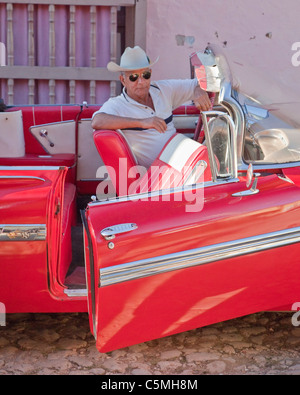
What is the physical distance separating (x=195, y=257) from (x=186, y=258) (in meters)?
0.04

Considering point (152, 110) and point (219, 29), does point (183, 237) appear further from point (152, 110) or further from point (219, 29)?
point (219, 29)

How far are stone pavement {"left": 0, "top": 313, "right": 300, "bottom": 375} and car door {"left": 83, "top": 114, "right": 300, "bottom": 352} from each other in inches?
12.3

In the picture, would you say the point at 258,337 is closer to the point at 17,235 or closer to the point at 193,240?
the point at 193,240

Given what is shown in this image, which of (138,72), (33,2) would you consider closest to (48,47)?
(33,2)

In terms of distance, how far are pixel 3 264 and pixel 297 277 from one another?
1.28 m

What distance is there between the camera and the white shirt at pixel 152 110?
3873 millimetres

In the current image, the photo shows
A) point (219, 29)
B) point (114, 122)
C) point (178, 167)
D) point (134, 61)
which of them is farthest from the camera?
point (219, 29)

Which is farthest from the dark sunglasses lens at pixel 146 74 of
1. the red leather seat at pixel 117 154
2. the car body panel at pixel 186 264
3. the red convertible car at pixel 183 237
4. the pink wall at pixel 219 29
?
the pink wall at pixel 219 29

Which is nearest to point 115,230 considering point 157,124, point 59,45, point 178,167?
point 178,167

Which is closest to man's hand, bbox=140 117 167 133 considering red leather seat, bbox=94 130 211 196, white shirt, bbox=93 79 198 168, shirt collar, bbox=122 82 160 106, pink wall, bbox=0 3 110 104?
red leather seat, bbox=94 130 211 196

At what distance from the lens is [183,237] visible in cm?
263

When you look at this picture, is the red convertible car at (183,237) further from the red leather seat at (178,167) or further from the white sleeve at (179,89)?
the white sleeve at (179,89)

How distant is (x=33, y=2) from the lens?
21.4ft

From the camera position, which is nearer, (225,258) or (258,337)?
(225,258)
